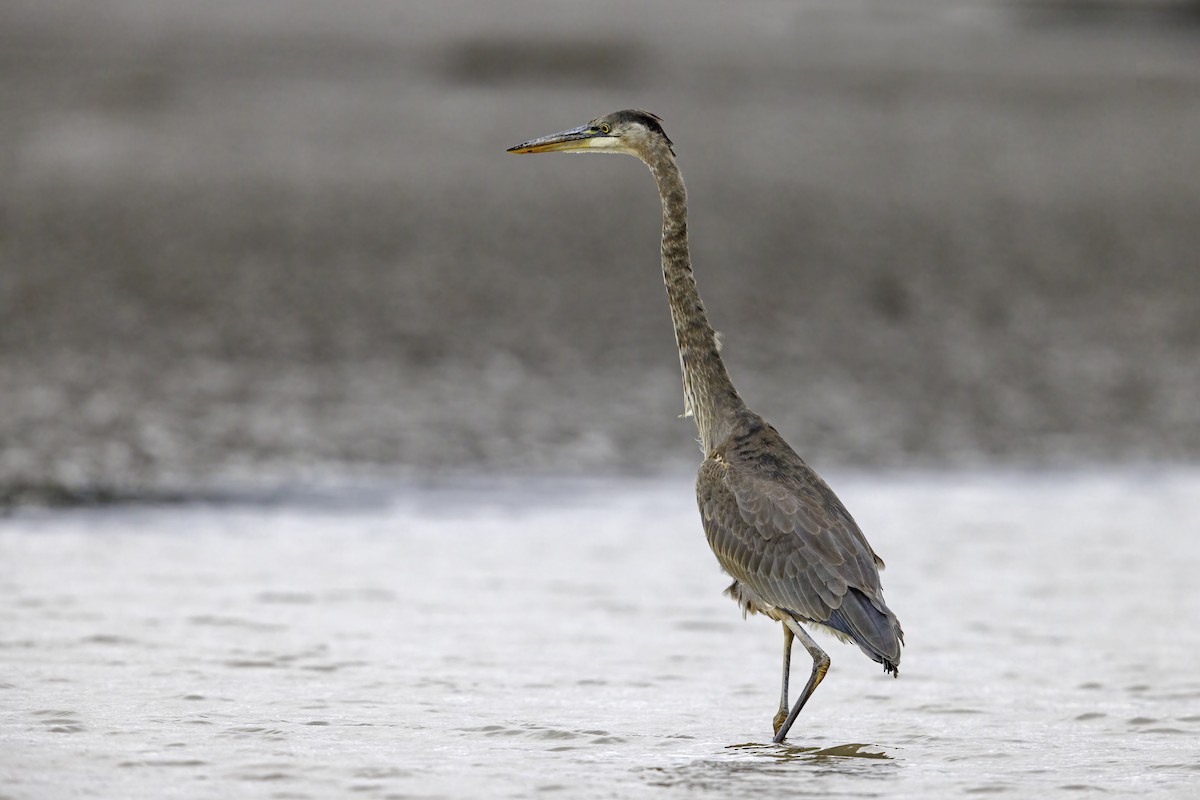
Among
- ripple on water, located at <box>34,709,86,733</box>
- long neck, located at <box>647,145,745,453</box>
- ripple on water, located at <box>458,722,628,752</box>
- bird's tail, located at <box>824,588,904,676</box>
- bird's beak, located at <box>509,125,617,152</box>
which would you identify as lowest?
ripple on water, located at <box>458,722,628,752</box>

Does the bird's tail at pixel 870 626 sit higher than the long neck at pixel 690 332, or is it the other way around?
the long neck at pixel 690 332

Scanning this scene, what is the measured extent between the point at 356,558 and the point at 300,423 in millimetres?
3019

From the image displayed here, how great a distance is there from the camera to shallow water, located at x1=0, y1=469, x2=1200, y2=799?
234 inches

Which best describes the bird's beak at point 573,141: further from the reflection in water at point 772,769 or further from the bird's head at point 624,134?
the reflection in water at point 772,769

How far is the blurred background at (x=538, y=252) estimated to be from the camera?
11953 mm

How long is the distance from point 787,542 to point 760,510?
18 cm

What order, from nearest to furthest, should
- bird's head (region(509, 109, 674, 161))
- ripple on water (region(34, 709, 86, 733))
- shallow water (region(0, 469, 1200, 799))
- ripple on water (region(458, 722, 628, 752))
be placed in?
1. shallow water (region(0, 469, 1200, 799))
2. ripple on water (region(34, 709, 86, 733))
3. ripple on water (region(458, 722, 628, 752))
4. bird's head (region(509, 109, 674, 161))

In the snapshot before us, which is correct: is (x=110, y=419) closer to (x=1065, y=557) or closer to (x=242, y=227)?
(x=242, y=227)

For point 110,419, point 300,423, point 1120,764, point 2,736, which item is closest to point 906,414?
point 300,423

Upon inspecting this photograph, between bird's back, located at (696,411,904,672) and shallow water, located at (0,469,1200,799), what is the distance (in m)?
0.51

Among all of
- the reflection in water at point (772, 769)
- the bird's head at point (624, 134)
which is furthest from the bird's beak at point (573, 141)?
the reflection in water at point (772, 769)

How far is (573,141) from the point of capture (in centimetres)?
716

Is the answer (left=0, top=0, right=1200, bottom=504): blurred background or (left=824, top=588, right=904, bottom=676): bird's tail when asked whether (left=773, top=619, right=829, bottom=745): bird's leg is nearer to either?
(left=824, top=588, right=904, bottom=676): bird's tail

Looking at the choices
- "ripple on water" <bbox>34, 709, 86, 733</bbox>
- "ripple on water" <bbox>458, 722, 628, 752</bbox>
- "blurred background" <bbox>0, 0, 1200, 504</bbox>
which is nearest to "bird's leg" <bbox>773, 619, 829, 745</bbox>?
"ripple on water" <bbox>458, 722, 628, 752</bbox>
